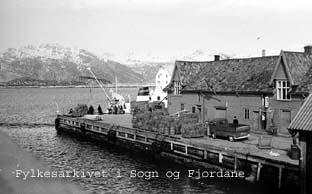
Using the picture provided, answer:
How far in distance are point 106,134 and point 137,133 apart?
887cm

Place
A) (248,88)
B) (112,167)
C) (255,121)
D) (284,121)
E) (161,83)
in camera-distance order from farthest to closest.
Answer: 1. (161,83)
2. (248,88)
3. (255,121)
4. (284,121)
5. (112,167)

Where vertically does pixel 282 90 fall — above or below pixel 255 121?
above

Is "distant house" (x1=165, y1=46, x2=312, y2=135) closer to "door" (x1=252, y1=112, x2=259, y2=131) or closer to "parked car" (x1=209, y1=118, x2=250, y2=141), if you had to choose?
"door" (x1=252, y1=112, x2=259, y2=131)

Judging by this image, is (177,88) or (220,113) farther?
(177,88)

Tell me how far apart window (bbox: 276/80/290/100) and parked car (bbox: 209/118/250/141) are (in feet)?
19.3

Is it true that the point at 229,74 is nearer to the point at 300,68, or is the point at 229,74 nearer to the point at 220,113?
the point at 220,113

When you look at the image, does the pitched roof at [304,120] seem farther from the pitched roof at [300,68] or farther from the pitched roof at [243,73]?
the pitched roof at [300,68]

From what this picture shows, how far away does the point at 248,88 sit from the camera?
47.9 meters

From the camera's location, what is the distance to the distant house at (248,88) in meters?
42.9

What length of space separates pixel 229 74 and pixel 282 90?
38.4 ft

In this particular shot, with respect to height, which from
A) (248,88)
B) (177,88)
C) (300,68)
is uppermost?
(300,68)

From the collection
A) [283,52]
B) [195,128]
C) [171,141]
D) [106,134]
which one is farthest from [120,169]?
[283,52]

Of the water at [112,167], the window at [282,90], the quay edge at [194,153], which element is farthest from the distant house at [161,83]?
the window at [282,90]

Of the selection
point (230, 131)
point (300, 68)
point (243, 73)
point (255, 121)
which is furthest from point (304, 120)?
point (243, 73)
